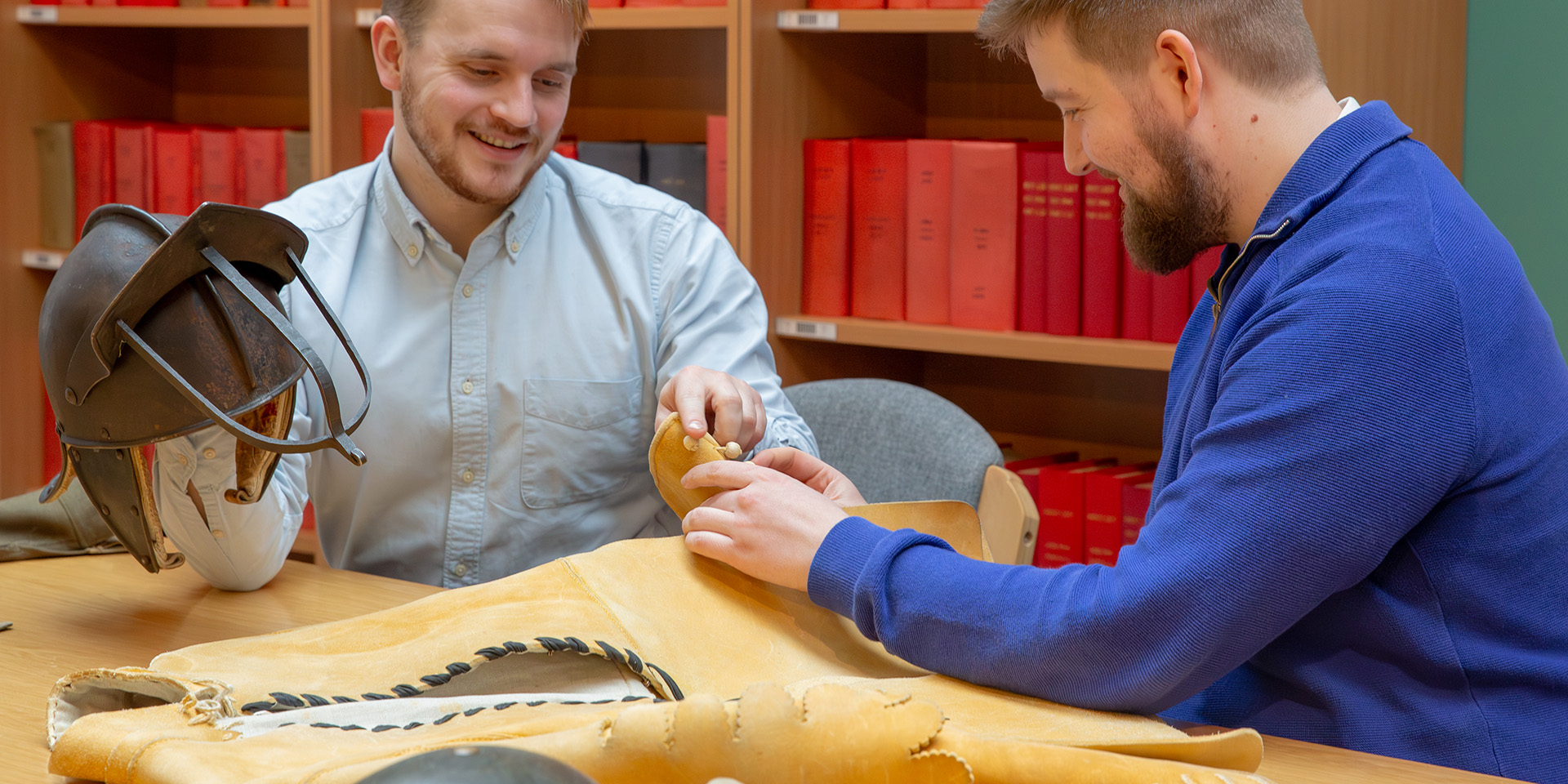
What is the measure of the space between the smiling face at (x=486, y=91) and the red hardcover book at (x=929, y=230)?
85 centimetres

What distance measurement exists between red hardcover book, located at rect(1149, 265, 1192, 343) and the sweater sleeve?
120 cm

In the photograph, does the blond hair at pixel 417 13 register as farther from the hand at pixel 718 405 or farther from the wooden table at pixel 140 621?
the wooden table at pixel 140 621

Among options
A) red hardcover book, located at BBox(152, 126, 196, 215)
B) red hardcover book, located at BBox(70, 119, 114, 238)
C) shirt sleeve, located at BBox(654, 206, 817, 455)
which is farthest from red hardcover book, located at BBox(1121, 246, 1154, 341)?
red hardcover book, located at BBox(70, 119, 114, 238)

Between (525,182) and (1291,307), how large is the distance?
104 centimetres

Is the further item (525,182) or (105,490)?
(525,182)

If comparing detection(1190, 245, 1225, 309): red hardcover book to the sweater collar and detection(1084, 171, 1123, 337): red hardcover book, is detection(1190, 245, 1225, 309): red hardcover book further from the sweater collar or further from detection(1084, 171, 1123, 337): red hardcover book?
the sweater collar


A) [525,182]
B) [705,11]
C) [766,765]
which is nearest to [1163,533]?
[766,765]

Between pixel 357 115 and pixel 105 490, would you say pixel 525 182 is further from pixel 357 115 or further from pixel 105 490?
pixel 357 115

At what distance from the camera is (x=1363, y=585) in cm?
→ 98

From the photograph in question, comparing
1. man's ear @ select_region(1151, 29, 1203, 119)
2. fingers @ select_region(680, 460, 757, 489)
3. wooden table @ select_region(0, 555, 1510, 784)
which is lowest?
wooden table @ select_region(0, 555, 1510, 784)

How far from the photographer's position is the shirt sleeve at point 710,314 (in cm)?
162

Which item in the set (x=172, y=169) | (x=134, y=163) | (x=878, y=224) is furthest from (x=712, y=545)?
(x=134, y=163)

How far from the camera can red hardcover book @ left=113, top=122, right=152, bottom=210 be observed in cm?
303

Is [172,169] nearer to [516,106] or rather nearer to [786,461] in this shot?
[516,106]
